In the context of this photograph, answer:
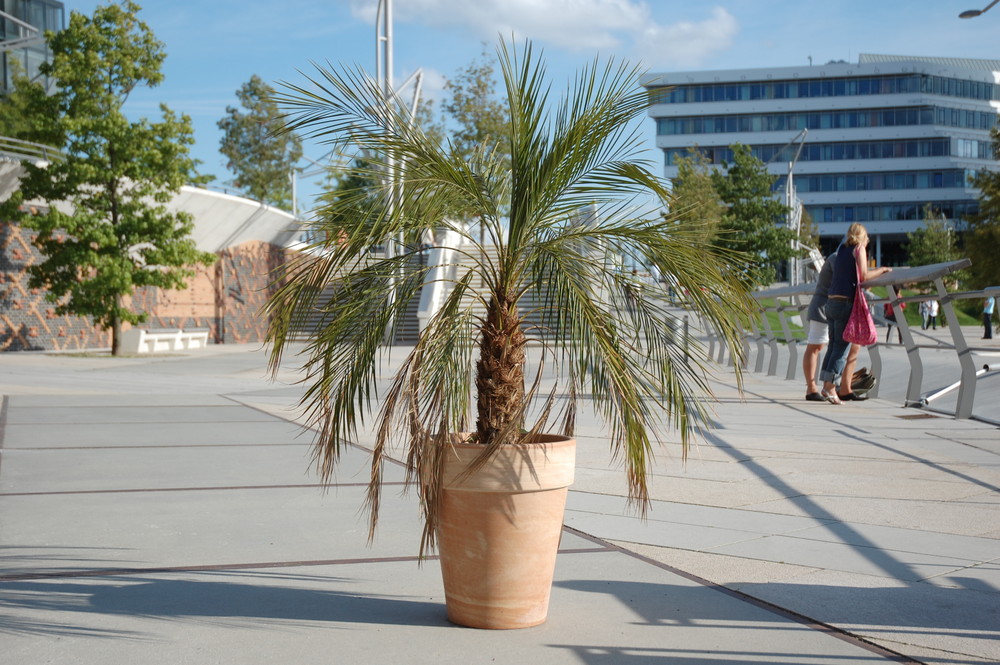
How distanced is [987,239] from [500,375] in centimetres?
4090

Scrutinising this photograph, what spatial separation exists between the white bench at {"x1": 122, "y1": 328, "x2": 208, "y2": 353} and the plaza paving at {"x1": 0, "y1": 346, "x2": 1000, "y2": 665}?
2105cm

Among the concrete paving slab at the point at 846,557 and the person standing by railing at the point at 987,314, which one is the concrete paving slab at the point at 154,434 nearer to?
the concrete paving slab at the point at 846,557

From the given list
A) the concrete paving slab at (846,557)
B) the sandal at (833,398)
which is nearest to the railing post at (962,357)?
the sandal at (833,398)

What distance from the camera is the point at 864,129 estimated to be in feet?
329

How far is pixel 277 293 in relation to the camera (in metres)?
4.16

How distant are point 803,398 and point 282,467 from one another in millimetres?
7201

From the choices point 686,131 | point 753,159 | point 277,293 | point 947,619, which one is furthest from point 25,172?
point 686,131

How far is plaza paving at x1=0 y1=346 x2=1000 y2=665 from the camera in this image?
367 cm

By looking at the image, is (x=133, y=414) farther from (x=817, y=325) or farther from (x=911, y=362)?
(x=911, y=362)

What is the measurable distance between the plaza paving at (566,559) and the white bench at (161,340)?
21.0 m

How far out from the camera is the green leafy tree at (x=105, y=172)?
2606 centimetres

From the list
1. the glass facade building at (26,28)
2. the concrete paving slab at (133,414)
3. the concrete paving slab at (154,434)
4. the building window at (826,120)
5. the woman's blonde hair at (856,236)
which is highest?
the building window at (826,120)

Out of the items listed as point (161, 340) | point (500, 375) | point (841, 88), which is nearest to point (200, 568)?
point (500, 375)

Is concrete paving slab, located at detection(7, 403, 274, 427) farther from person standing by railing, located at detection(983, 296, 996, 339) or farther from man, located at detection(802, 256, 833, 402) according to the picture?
person standing by railing, located at detection(983, 296, 996, 339)
